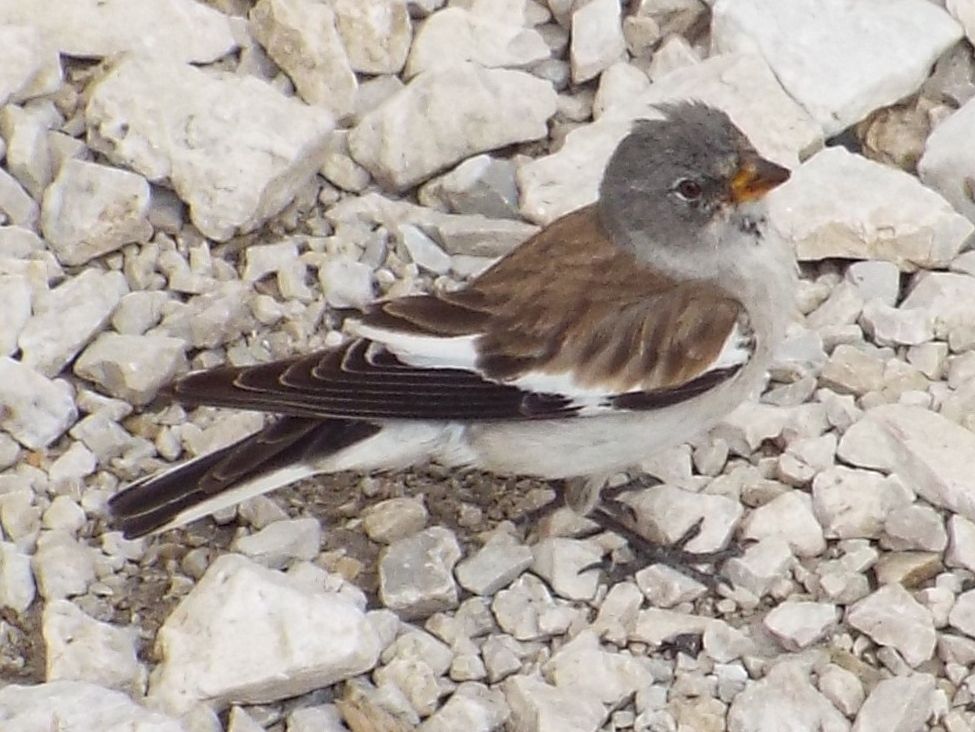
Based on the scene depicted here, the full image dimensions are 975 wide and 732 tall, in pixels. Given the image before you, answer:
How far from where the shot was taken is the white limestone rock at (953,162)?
4.93 meters

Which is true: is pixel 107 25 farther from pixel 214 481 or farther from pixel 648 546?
pixel 648 546

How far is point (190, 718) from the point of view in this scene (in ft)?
12.0

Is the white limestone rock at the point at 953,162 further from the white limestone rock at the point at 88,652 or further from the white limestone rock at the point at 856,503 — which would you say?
the white limestone rock at the point at 88,652

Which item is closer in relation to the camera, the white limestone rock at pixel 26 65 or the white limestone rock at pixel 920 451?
the white limestone rock at pixel 920 451

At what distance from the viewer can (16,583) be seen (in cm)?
397

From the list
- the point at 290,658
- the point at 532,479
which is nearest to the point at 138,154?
the point at 532,479

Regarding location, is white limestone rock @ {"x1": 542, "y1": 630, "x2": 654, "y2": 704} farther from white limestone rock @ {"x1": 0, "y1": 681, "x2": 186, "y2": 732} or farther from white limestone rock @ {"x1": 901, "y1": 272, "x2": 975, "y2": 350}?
white limestone rock @ {"x1": 901, "y1": 272, "x2": 975, "y2": 350}

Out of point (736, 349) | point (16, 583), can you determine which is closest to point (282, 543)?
point (16, 583)

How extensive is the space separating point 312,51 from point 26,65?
0.72 meters

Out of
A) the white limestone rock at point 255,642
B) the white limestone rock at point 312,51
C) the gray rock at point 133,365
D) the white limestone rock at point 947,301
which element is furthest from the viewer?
the white limestone rock at point 312,51

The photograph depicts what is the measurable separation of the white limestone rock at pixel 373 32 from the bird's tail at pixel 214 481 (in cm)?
145

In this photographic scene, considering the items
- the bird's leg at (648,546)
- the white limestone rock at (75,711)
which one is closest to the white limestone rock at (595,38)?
the bird's leg at (648,546)

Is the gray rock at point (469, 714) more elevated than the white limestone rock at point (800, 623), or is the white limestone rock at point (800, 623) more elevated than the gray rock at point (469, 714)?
the white limestone rock at point (800, 623)

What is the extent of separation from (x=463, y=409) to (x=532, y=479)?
0.56 meters
